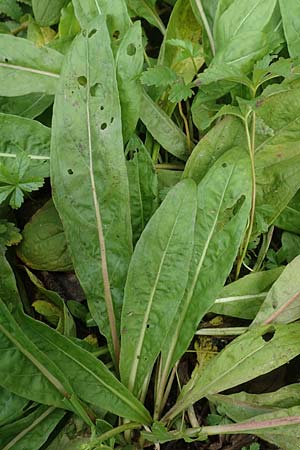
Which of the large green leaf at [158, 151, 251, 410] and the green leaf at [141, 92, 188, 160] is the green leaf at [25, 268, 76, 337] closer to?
the large green leaf at [158, 151, 251, 410]

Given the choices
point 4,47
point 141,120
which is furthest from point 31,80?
point 141,120

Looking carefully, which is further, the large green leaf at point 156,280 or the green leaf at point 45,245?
the green leaf at point 45,245

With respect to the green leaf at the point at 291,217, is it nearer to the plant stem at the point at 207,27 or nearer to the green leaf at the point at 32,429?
the plant stem at the point at 207,27

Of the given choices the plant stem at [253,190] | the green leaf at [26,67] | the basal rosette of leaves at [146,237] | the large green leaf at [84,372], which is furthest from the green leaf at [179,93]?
the large green leaf at [84,372]

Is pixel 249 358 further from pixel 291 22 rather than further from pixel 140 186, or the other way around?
pixel 291 22

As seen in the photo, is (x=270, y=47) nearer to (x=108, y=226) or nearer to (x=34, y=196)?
(x=108, y=226)

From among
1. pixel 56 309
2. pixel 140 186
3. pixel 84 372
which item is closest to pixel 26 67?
pixel 140 186
